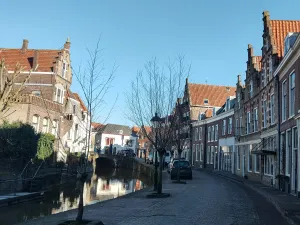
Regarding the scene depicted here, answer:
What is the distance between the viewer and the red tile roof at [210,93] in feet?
174

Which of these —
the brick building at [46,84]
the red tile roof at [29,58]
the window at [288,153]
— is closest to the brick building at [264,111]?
the window at [288,153]

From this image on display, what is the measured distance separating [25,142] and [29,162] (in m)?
1.47

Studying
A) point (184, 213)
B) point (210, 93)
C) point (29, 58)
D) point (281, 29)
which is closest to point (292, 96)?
point (281, 29)

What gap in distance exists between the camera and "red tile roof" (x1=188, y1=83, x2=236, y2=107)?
5291cm

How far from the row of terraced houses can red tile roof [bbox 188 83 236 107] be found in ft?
26.7

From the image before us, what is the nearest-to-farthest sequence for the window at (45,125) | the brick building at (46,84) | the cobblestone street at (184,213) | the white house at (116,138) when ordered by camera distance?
the cobblestone street at (184,213)
the brick building at (46,84)
the window at (45,125)
the white house at (116,138)

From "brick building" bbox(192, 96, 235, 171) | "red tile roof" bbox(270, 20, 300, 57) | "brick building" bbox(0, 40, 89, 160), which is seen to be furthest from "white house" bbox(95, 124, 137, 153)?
"red tile roof" bbox(270, 20, 300, 57)

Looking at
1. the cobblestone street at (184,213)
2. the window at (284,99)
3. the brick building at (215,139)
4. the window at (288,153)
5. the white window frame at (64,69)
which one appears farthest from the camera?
the white window frame at (64,69)

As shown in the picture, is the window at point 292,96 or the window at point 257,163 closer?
the window at point 292,96

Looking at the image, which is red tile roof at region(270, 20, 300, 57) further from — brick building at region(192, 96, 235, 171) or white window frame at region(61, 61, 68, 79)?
white window frame at region(61, 61, 68, 79)

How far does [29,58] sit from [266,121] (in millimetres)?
26958

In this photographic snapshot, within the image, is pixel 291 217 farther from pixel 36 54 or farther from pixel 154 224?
pixel 36 54

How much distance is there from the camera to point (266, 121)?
23.7m

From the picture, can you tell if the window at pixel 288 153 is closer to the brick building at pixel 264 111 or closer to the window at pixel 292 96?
the brick building at pixel 264 111
